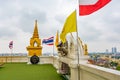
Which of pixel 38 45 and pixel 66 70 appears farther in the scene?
pixel 38 45

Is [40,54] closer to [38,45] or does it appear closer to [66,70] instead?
[38,45]

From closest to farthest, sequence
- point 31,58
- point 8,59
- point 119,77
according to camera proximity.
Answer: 1. point 119,77
2. point 31,58
3. point 8,59

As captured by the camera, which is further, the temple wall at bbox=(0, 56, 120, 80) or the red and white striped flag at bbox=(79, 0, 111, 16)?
the red and white striped flag at bbox=(79, 0, 111, 16)

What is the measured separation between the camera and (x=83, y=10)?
176 inches

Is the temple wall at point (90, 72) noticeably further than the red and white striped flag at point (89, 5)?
No

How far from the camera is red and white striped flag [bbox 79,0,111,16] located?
12.7 ft

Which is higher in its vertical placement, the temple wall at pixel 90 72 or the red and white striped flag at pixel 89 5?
the red and white striped flag at pixel 89 5

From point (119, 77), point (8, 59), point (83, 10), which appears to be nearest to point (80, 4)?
point (83, 10)

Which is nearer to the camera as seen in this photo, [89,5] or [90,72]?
[89,5]

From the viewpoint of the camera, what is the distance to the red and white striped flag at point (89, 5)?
3.87m

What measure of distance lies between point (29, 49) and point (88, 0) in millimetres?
18649

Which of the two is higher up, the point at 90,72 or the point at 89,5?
the point at 89,5

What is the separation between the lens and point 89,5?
14.1ft

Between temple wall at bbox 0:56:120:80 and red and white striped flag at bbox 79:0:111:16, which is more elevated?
red and white striped flag at bbox 79:0:111:16
